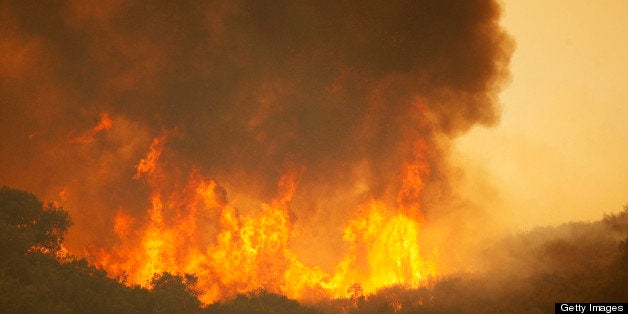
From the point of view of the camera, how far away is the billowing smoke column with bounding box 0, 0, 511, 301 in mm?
36844

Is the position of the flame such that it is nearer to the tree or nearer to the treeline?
→ the treeline

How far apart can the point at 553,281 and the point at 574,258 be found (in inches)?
148

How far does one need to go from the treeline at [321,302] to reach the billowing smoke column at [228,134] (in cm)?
492

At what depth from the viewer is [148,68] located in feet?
149

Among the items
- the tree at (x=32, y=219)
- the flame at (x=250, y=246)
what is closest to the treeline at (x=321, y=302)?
the tree at (x=32, y=219)

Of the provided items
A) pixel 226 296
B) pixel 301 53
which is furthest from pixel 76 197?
pixel 301 53

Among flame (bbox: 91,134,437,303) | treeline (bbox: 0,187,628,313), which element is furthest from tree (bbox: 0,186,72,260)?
flame (bbox: 91,134,437,303)

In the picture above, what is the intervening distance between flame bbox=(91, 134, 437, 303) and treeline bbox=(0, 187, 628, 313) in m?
2.89

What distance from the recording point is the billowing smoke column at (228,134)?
3684 centimetres

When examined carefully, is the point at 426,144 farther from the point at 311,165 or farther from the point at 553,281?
the point at 553,281

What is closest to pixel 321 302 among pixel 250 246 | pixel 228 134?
pixel 250 246

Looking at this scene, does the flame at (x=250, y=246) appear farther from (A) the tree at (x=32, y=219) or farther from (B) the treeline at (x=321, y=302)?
(A) the tree at (x=32, y=219)

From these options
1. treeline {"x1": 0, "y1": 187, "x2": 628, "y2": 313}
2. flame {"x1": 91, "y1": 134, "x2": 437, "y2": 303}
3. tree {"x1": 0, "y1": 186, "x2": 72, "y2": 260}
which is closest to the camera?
treeline {"x1": 0, "y1": 187, "x2": 628, "y2": 313}

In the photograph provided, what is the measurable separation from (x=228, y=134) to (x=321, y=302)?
18529 millimetres
